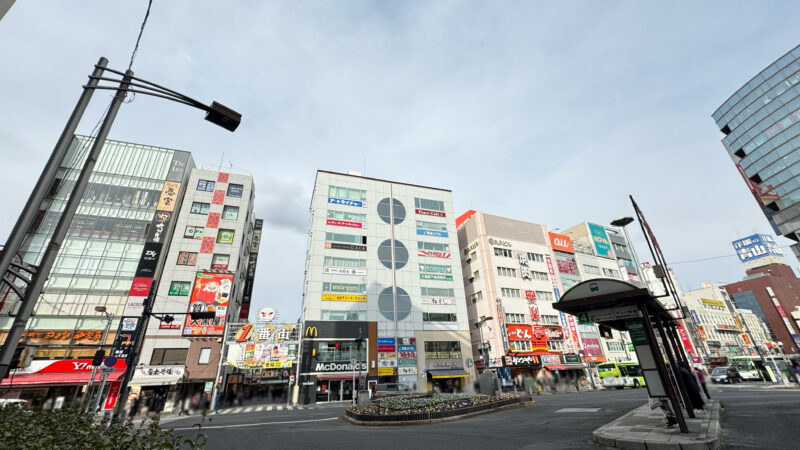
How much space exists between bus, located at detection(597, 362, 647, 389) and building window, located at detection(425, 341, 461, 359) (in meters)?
16.9

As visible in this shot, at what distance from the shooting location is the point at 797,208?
185 feet

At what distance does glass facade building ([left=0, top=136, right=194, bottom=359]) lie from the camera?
106 ft

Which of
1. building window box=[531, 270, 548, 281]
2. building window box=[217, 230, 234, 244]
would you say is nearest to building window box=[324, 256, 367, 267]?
building window box=[217, 230, 234, 244]

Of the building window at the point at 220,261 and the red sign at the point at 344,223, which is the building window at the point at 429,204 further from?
the building window at the point at 220,261

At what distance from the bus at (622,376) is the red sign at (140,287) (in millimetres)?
51113

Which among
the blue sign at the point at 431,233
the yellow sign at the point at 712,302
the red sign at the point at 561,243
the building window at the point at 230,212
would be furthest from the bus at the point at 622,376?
the yellow sign at the point at 712,302

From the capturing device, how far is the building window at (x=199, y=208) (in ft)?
140

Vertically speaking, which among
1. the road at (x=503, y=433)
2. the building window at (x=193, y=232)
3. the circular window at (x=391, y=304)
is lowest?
the road at (x=503, y=433)

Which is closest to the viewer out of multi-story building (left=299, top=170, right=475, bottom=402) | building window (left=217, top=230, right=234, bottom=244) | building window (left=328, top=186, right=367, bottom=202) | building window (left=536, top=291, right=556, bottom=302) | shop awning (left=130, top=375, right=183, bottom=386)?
shop awning (left=130, top=375, right=183, bottom=386)

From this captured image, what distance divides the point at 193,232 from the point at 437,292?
32.7m

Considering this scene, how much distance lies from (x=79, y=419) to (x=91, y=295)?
38919 millimetres

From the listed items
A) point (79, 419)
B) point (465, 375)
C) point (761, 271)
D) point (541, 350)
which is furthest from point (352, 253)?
point (761, 271)

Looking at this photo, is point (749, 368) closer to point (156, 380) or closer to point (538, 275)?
point (538, 275)

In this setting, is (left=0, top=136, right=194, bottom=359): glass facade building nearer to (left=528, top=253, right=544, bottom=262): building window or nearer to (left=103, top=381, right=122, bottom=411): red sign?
(left=103, top=381, right=122, bottom=411): red sign
